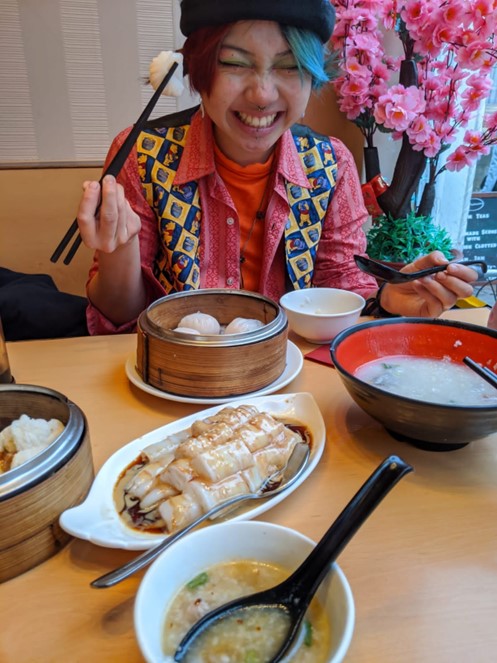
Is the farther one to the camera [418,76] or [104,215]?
[418,76]

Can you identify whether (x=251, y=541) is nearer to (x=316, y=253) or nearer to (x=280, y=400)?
(x=280, y=400)

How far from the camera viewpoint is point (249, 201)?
5.93ft

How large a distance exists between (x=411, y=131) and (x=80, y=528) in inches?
76.7

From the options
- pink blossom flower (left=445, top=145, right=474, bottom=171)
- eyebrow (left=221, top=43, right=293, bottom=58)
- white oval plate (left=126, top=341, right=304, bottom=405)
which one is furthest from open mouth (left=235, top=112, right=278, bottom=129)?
pink blossom flower (left=445, top=145, right=474, bottom=171)

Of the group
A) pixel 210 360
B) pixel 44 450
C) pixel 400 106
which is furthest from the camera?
pixel 400 106

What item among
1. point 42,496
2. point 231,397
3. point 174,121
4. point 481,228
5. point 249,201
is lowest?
point 481,228

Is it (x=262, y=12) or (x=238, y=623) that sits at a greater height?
(x=262, y=12)

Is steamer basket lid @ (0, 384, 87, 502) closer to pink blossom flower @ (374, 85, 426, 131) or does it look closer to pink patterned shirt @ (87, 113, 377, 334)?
pink patterned shirt @ (87, 113, 377, 334)

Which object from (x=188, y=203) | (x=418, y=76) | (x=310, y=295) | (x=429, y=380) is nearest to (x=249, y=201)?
(x=188, y=203)

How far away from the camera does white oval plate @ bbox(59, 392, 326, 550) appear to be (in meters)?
0.66

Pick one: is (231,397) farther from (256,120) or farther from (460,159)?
(460,159)

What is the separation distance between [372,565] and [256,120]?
4.27 ft

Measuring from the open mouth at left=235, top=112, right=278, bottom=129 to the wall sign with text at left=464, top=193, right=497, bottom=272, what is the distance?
84.3 inches

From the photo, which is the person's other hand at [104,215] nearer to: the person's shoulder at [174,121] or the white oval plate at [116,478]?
the white oval plate at [116,478]
